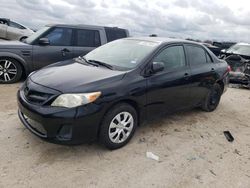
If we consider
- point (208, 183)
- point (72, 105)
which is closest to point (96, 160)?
point (72, 105)

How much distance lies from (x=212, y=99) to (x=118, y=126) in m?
2.89

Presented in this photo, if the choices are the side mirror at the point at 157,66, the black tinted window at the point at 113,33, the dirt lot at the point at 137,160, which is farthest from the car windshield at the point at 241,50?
the side mirror at the point at 157,66

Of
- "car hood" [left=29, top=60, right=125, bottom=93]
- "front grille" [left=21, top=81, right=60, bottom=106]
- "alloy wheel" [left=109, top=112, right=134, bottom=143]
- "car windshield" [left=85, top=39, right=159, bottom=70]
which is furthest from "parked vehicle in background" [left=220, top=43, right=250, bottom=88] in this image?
"front grille" [left=21, top=81, right=60, bottom=106]

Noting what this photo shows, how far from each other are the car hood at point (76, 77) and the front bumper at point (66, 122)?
273mm

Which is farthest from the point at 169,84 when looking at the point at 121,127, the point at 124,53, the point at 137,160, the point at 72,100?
the point at 72,100

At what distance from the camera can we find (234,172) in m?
3.47

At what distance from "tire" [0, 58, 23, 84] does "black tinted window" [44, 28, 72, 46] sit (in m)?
1.08

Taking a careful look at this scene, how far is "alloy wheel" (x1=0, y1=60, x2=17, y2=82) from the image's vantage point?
6.62 meters

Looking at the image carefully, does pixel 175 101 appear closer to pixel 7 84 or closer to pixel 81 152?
pixel 81 152

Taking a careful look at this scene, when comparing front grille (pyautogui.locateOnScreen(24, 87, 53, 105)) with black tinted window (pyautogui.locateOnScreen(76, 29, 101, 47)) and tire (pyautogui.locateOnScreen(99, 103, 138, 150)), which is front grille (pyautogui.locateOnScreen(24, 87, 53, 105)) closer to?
tire (pyautogui.locateOnScreen(99, 103, 138, 150))

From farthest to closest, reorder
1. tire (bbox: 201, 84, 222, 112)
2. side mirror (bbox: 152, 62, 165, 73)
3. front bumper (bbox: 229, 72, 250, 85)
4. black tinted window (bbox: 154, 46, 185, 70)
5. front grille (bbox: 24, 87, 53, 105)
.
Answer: front bumper (bbox: 229, 72, 250, 85) < tire (bbox: 201, 84, 222, 112) < black tinted window (bbox: 154, 46, 185, 70) < side mirror (bbox: 152, 62, 165, 73) < front grille (bbox: 24, 87, 53, 105)

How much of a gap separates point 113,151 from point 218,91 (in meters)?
3.21

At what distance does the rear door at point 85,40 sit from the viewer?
732 centimetres

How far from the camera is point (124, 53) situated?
4.38 metres
